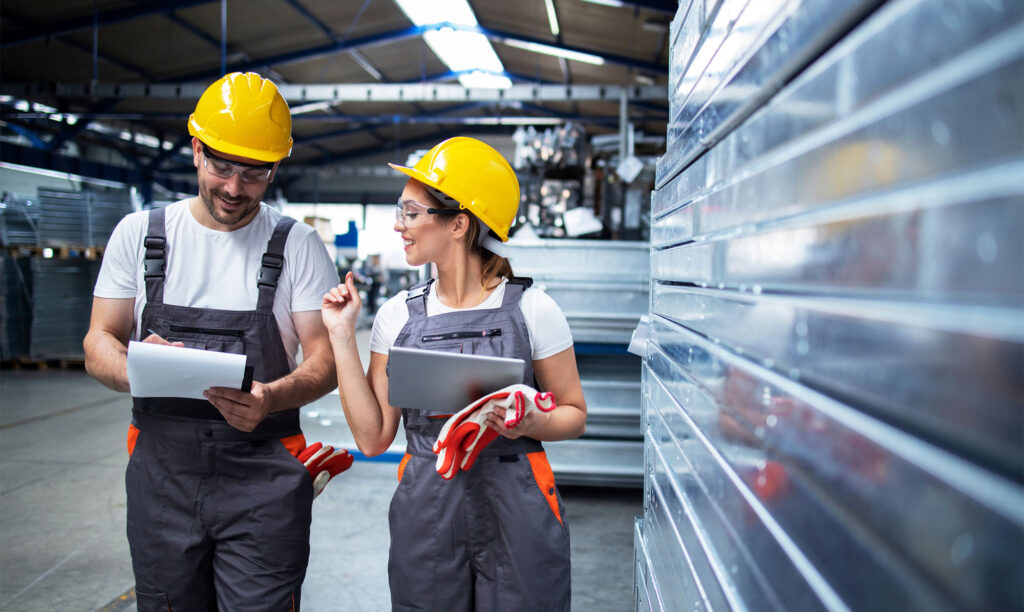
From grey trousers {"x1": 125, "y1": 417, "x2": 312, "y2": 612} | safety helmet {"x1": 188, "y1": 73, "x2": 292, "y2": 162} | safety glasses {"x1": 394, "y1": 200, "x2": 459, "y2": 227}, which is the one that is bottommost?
grey trousers {"x1": 125, "y1": 417, "x2": 312, "y2": 612}

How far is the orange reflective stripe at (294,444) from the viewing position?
1.88 metres

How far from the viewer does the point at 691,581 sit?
0.96 meters

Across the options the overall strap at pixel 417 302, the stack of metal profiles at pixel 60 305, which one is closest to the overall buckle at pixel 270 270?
the overall strap at pixel 417 302

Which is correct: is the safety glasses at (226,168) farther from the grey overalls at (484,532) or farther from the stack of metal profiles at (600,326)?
the stack of metal profiles at (600,326)

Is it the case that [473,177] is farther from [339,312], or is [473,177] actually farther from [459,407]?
[459,407]

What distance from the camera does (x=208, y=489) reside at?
5.76ft

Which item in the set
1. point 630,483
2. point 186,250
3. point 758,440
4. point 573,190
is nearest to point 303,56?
point 573,190

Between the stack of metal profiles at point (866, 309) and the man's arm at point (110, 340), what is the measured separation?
1.54m

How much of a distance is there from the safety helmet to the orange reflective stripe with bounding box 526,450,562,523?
3.34 feet

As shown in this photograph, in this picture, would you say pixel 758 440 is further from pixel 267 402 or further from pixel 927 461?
pixel 267 402

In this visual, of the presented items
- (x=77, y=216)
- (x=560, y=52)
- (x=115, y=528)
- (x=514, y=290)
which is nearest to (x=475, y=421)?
(x=514, y=290)

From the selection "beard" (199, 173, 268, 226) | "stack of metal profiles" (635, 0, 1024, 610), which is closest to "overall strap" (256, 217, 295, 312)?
"beard" (199, 173, 268, 226)

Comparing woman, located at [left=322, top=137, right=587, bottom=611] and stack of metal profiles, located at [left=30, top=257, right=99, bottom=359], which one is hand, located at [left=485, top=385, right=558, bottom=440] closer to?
woman, located at [left=322, top=137, right=587, bottom=611]

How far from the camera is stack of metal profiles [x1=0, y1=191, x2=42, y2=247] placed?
8.30 m
